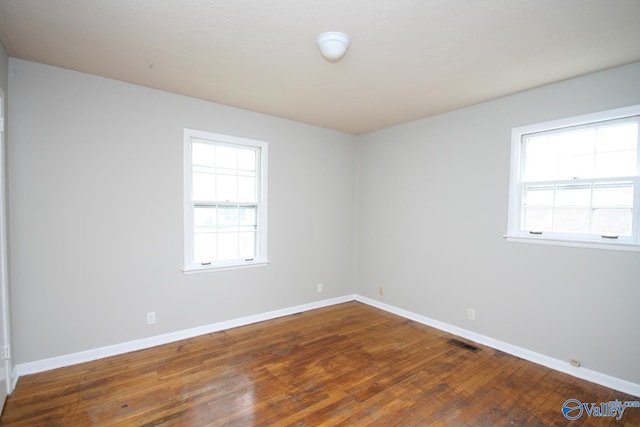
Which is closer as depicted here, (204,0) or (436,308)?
(204,0)

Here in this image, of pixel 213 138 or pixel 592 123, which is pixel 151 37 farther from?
pixel 592 123

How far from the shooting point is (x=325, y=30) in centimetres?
199

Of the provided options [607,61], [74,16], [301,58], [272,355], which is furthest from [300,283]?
[607,61]

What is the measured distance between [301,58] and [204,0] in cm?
83

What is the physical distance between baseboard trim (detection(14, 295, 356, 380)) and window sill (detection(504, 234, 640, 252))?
2.77 m

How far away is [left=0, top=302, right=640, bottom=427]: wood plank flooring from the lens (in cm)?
207

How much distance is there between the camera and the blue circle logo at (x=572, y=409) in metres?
2.12

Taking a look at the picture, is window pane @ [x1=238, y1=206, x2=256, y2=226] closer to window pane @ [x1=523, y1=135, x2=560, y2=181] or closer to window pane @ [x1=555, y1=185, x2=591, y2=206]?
window pane @ [x1=523, y1=135, x2=560, y2=181]

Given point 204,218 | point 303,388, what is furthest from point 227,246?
point 303,388

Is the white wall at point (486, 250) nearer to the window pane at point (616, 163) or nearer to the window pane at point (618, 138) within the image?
the window pane at point (618, 138)

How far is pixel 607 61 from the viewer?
2352mm

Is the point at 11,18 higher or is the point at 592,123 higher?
the point at 11,18

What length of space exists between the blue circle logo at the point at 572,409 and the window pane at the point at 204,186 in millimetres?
3653

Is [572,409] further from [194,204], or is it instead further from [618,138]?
[194,204]
